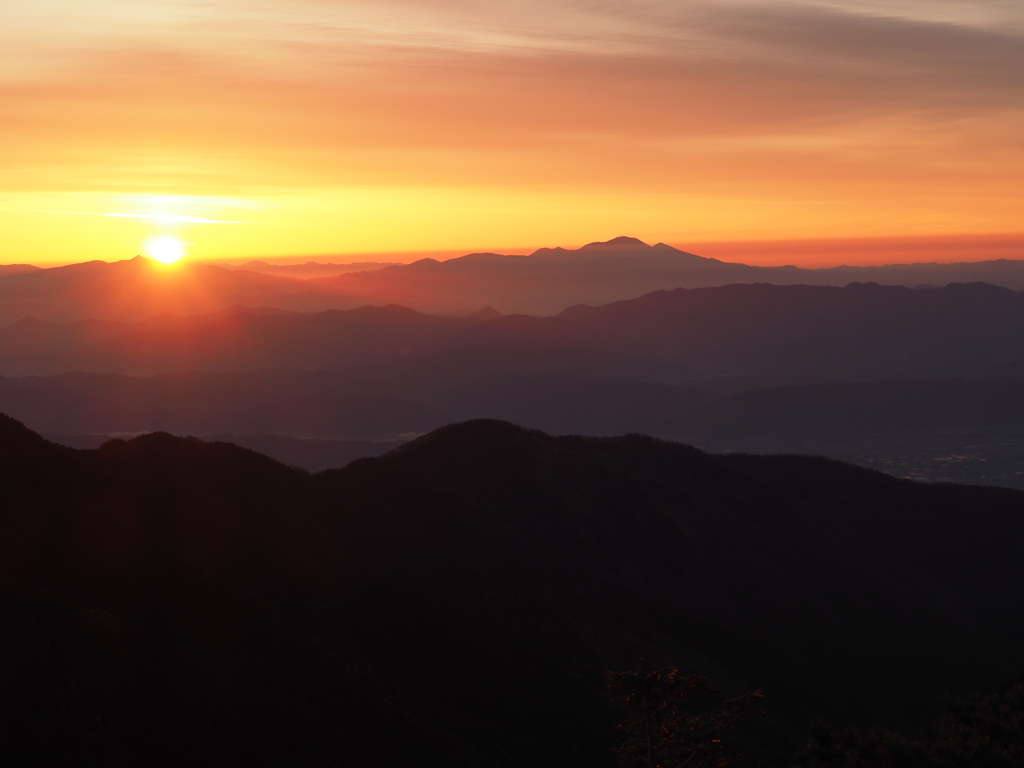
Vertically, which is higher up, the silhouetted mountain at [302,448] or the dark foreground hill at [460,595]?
the dark foreground hill at [460,595]

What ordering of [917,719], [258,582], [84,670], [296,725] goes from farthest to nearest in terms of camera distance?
[917,719], [258,582], [296,725], [84,670]

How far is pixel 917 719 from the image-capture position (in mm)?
41469

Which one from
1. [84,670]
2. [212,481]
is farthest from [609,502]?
[84,670]

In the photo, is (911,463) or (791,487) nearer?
(791,487)

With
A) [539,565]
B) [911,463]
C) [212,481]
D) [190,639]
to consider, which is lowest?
[911,463]

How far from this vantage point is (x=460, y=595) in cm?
3859

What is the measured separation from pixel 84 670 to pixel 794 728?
2810 cm

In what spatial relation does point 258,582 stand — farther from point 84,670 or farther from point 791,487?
point 791,487

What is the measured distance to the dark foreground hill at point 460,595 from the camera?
75.3ft

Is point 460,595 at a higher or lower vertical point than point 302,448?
higher

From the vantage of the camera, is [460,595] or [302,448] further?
[302,448]

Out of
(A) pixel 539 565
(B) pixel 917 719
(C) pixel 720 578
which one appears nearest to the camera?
(B) pixel 917 719

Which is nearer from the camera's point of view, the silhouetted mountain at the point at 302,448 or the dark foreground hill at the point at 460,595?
the dark foreground hill at the point at 460,595

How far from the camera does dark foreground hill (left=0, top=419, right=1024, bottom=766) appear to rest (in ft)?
75.3
